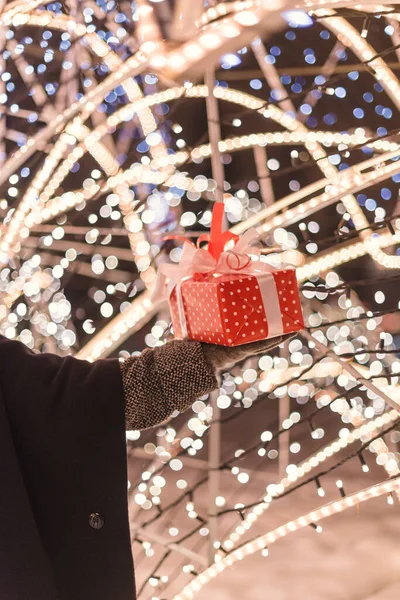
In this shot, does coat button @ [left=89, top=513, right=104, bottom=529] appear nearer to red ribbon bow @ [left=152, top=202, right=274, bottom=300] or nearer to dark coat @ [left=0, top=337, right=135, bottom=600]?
dark coat @ [left=0, top=337, right=135, bottom=600]

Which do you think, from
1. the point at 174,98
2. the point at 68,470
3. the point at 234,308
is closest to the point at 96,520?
the point at 68,470

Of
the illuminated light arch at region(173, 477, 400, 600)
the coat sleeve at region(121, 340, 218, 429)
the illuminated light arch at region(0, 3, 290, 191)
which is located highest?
the illuminated light arch at region(0, 3, 290, 191)

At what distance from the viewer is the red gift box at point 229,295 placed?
776 millimetres

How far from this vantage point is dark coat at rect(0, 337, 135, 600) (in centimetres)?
77

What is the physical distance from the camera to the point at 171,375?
0.78 metres

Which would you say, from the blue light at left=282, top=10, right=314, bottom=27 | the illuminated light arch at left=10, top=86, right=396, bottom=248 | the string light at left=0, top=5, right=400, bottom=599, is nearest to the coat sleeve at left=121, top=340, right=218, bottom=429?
the string light at left=0, top=5, right=400, bottom=599

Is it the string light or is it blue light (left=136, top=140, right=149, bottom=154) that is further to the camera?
blue light (left=136, top=140, right=149, bottom=154)

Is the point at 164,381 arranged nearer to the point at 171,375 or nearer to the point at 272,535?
the point at 171,375

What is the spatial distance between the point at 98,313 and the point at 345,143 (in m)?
1.33

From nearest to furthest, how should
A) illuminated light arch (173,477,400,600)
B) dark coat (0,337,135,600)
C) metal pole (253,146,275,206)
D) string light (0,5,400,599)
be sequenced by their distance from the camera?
dark coat (0,337,135,600)
string light (0,5,400,599)
illuminated light arch (173,477,400,600)
metal pole (253,146,275,206)

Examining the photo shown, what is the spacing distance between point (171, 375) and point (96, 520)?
185 mm

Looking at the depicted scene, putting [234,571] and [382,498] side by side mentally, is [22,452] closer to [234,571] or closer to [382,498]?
[234,571]

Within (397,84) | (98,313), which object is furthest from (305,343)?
(397,84)

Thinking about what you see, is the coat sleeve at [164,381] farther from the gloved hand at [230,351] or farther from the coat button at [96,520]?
the coat button at [96,520]
